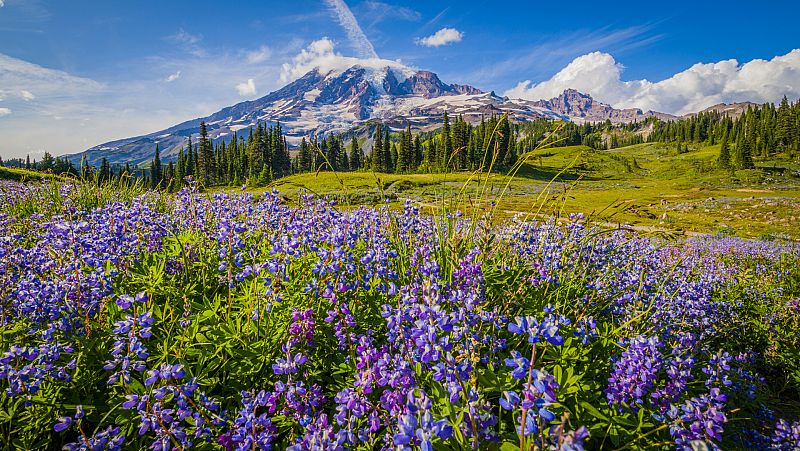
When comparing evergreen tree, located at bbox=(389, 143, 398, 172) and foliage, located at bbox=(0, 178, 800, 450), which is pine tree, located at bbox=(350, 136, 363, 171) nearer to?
evergreen tree, located at bbox=(389, 143, 398, 172)

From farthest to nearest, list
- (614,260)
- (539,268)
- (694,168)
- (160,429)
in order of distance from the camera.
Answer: (694,168)
(614,260)
(539,268)
(160,429)

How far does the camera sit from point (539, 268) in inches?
175

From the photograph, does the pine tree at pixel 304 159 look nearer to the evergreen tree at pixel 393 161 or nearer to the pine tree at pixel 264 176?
the pine tree at pixel 264 176

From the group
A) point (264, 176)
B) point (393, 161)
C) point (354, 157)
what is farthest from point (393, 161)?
point (264, 176)

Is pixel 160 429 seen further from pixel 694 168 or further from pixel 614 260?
pixel 694 168

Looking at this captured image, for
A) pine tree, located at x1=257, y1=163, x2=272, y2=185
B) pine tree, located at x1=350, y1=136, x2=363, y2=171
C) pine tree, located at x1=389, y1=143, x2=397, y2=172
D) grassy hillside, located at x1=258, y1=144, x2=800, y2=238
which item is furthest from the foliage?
pine tree, located at x1=350, y1=136, x2=363, y2=171

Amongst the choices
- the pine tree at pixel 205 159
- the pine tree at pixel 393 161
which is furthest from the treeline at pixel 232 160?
the pine tree at pixel 393 161

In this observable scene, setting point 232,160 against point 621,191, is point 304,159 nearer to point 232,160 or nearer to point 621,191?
point 232,160

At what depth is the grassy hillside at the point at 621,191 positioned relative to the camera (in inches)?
205

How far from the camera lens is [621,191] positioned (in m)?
70.7

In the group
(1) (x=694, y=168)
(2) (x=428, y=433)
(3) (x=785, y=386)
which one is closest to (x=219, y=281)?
(2) (x=428, y=433)

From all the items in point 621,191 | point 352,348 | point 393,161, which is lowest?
point 621,191

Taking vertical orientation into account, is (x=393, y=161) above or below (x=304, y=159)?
below

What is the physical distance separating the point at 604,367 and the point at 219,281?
4237mm
